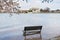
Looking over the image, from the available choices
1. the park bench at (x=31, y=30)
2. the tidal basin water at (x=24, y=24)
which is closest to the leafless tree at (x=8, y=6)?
the tidal basin water at (x=24, y=24)

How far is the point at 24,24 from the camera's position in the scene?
1.77 meters

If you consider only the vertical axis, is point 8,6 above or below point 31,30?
above

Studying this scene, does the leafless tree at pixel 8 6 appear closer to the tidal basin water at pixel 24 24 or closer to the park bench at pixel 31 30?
the tidal basin water at pixel 24 24

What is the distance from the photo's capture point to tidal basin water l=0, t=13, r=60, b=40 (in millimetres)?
1708

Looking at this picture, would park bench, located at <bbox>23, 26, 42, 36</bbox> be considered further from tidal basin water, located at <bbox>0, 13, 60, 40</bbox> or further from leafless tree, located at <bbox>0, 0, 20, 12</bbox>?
leafless tree, located at <bbox>0, 0, 20, 12</bbox>

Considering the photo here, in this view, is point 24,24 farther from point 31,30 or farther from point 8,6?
point 8,6

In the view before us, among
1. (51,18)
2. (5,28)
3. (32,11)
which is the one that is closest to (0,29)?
(5,28)

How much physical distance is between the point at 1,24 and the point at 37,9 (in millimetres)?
494

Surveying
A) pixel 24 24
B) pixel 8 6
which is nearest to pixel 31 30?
pixel 24 24

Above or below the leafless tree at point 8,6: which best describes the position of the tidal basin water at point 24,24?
below

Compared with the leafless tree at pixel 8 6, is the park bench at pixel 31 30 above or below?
below

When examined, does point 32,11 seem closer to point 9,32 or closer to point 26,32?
point 26,32

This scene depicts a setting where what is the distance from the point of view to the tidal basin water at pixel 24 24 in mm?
1708

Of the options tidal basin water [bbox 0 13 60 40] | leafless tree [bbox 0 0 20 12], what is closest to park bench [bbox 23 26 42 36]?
tidal basin water [bbox 0 13 60 40]
